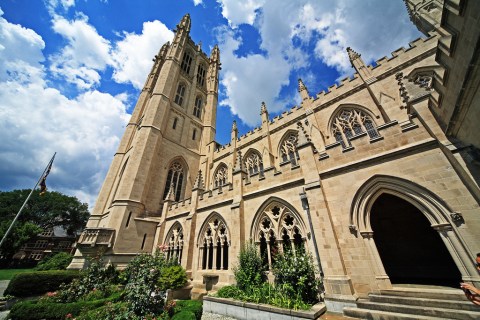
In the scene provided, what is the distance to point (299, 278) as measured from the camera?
21.6 feet

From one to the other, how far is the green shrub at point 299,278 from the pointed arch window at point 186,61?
106 ft

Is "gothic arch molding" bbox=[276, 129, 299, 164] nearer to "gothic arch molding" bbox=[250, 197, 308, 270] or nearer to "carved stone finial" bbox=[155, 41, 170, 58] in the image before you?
"gothic arch molding" bbox=[250, 197, 308, 270]

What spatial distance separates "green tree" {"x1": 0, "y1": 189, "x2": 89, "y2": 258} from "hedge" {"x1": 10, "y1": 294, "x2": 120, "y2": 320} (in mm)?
33614

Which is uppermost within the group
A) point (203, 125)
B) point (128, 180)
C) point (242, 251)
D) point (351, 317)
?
point (203, 125)

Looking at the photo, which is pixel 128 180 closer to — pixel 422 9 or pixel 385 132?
pixel 385 132

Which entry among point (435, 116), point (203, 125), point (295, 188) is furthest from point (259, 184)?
point (203, 125)

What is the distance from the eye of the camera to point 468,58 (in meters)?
3.98

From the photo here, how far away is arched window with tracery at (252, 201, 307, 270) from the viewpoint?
828 cm

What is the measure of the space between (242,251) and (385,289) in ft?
18.2

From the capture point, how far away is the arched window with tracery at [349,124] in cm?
1309

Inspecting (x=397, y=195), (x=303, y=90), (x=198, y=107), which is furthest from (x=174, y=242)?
(x=198, y=107)

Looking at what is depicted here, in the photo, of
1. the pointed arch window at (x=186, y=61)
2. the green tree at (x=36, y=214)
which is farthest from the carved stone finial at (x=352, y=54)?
the green tree at (x=36, y=214)

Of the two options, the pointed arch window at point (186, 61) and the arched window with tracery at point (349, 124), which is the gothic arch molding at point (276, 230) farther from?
the pointed arch window at point (186, 61)

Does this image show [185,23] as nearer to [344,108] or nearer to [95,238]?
[344,108]
